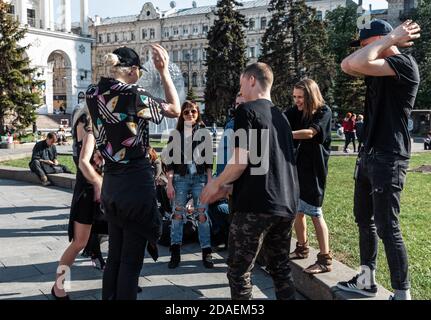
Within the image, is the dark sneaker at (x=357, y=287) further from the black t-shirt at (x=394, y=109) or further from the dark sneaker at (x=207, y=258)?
the dark sneaker at (x=207, y=258)

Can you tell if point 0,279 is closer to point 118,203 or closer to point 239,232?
point 118,203

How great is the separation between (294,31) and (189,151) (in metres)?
38.8

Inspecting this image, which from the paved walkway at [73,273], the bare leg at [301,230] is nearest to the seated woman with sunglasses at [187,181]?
the paved walkway at [73,273]

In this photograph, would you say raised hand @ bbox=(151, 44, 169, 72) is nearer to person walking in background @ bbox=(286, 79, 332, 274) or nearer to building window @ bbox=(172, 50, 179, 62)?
person walking in background @ bbox=(286, 79, 332, 274)

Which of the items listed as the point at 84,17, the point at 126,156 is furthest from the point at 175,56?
the point at 126,156

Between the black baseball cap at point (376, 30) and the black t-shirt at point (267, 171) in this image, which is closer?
the black t-shirt at point (267, 171)

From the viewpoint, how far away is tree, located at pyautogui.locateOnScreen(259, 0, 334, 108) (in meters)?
40.9

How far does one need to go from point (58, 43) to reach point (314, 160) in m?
59.8

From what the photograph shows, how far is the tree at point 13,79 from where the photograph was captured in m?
30.3

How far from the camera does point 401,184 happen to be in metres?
3.32

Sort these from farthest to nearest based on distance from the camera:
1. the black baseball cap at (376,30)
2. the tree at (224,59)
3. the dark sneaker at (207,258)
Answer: the tree at (224,59) → the dark sneaker at (207,258) → the black baseball cap at (376,30)

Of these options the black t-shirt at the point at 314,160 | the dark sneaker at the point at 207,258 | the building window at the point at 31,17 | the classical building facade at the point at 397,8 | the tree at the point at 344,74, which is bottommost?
the dark sneaker at the point at 207,258

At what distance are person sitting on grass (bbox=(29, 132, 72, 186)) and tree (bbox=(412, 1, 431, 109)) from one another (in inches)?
1673
